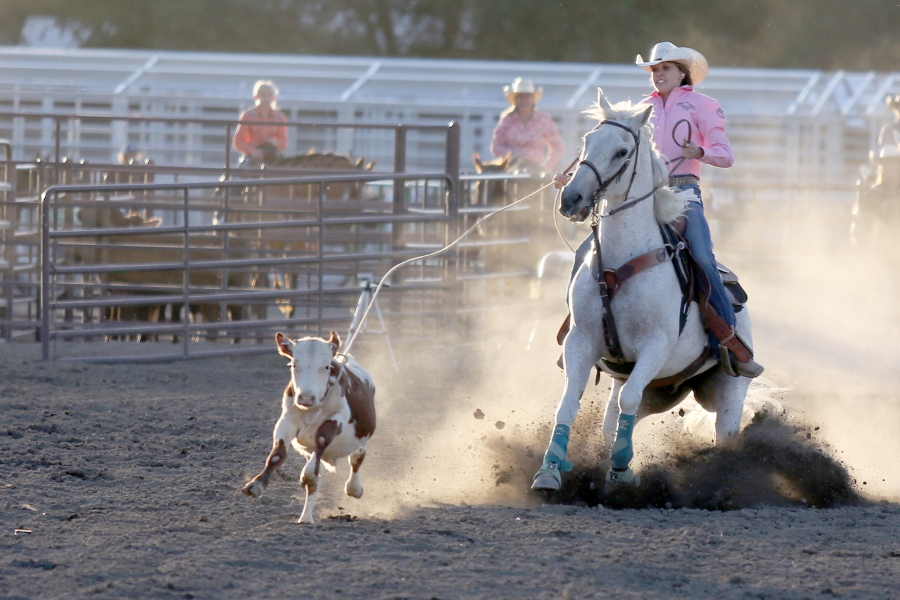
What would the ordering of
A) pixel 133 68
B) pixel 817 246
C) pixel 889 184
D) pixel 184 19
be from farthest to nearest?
pixel 184 19 < pixel 133 68 < pixel 817 246 < pixel 889 184

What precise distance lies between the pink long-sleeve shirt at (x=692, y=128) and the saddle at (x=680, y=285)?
1.11 ft

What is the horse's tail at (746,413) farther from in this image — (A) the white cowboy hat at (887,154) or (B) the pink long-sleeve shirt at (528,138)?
(A) the white cowboy hat at (887,154)

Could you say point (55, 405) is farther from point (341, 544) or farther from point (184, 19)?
point (184, 19)

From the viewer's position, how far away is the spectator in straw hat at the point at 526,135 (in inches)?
472

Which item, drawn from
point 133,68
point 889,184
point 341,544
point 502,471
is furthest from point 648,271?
point 133,68

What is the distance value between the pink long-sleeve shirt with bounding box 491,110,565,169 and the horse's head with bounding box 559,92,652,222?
7.25 metres

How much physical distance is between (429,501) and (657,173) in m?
1.63

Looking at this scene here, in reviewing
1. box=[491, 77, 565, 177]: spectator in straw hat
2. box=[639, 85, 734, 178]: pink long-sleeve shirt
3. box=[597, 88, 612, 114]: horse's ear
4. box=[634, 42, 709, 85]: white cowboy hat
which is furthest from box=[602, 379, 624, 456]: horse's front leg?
box=[491, 77, 565, 177]: spectator in straw hat

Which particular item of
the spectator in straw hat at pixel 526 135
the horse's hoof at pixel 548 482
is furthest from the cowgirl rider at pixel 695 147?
the spectator in straw hat at pixel 526 135

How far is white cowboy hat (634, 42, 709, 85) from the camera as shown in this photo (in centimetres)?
519

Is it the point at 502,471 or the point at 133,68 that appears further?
the point at 133,68

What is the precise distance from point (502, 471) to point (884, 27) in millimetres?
26825

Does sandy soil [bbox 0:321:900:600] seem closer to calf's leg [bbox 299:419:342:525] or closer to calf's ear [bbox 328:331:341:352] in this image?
calf's leg [bbox 299:419:342:525]

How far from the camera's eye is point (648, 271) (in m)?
4.78
